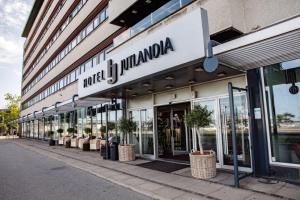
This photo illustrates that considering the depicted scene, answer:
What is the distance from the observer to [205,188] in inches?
251

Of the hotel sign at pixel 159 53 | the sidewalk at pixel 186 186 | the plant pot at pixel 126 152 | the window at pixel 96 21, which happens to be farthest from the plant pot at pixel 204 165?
the window at pixel 96 21

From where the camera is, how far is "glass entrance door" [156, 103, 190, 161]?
12305 mm

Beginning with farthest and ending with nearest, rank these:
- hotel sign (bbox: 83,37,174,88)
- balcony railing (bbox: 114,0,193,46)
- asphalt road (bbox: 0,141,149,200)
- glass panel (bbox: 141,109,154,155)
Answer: glass panel (bbox: 141,109,154,155), balcony railing (bbox: 114,0,193,46), hotel sign (bbox: 83,37,174,88), asphalt road (bbox: 0,141,149,200)

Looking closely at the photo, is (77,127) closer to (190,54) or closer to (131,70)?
(131,70)

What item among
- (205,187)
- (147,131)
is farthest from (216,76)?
(147,131)

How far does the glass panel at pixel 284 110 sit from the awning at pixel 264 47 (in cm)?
59

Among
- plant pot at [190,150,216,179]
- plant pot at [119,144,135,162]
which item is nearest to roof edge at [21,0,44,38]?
plant pot at [119,144,135,162]

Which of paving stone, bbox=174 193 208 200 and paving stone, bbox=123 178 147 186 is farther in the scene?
paving stone, bbox=123 178 147 186

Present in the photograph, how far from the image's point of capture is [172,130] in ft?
41.3

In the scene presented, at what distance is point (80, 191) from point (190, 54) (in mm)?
4836

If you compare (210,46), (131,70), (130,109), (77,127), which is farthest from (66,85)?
(210,46)

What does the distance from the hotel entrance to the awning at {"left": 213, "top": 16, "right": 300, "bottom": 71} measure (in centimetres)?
163

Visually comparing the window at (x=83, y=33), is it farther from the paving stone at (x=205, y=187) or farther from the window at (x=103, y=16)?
the paving stone at (x=205, y=187)

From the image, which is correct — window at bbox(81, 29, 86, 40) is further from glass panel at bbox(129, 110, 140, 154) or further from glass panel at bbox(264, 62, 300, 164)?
glass panel at bbox(264, 62, 300, 164)
